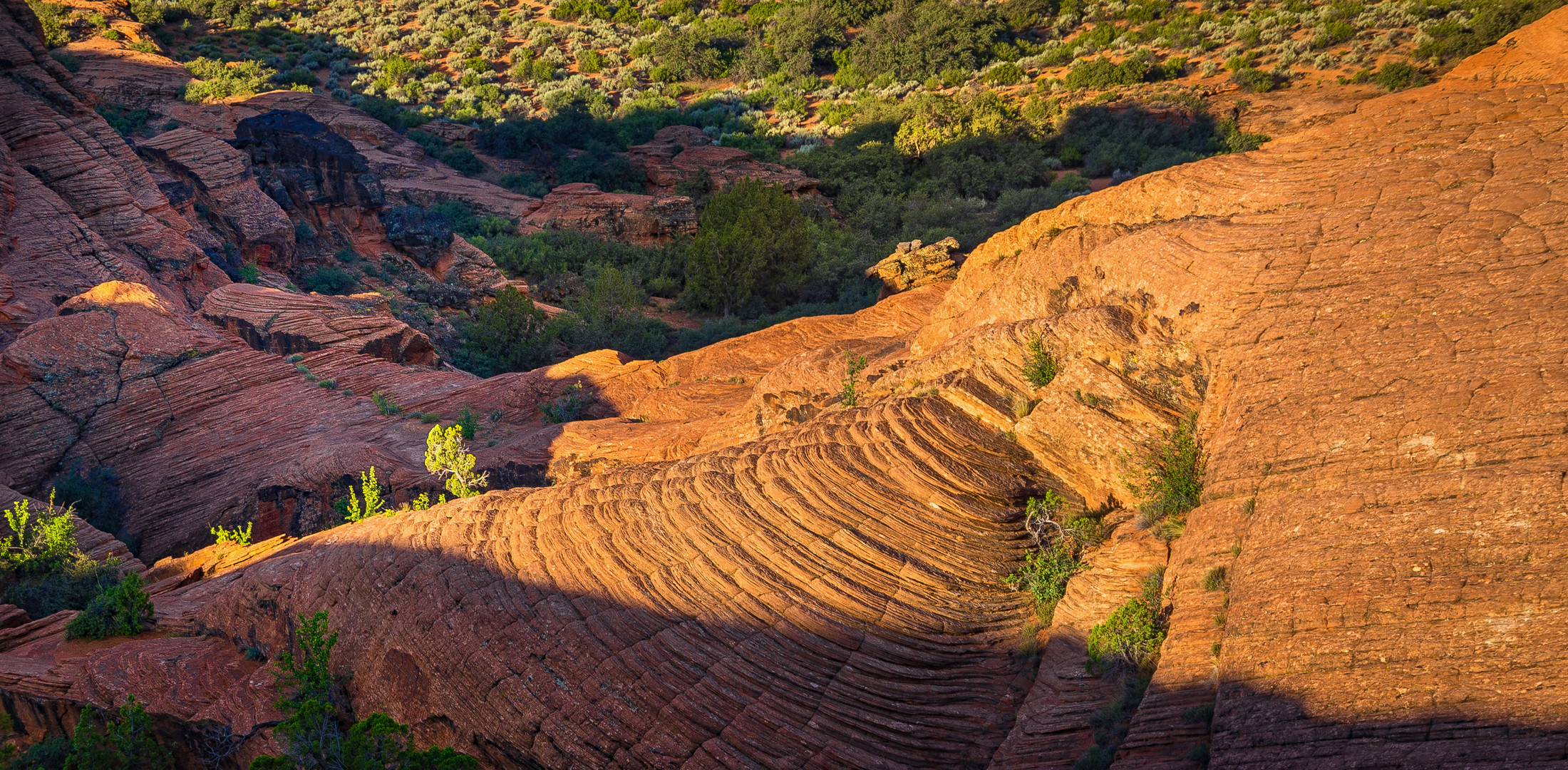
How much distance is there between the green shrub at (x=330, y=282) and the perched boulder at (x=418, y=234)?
127 inches

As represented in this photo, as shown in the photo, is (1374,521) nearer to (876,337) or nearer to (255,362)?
(876,337)

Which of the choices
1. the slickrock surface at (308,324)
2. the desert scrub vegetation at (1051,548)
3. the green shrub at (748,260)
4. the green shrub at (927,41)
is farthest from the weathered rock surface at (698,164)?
the desert scrub vegetation at (1051,548)

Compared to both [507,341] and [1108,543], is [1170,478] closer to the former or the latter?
[1108,543]

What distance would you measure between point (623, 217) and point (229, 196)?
1518cm

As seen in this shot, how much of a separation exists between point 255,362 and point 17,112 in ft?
40.1

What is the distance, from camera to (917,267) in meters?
22.8

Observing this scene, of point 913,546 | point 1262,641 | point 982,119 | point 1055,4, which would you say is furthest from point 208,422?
point 1055,4

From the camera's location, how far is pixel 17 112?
2298cm

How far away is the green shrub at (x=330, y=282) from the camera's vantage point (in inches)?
1072

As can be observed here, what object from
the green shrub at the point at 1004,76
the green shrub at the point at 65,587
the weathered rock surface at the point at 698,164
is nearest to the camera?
the green shrub at the point at 65,587

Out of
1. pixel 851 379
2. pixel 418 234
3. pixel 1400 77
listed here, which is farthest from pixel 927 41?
pixel 851 379

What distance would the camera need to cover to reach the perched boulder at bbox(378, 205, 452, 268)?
3128 cm

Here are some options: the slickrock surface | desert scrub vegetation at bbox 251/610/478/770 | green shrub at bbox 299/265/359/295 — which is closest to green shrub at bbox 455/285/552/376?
the slickrock surface

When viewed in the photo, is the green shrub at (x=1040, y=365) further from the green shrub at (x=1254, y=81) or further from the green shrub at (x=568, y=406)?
the green shrub at (x=1254, y=81)
